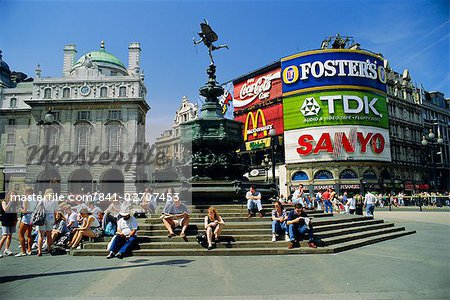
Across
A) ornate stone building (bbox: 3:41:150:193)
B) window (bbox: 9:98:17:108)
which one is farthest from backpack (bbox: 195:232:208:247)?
window (bbox: 9:98:17:108)

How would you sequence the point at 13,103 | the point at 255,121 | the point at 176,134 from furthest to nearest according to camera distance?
the point at 176,134 < the point at 13,103 < the point at 255,121

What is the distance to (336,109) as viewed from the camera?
4369 centimetres

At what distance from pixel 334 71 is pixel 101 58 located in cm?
4054

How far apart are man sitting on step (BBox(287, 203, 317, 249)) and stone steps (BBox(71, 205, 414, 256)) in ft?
0.59

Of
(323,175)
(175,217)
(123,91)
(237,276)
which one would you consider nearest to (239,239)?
(175,217)

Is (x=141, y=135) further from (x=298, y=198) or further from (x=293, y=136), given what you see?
(x=298, y=198)

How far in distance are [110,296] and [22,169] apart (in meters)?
57.6

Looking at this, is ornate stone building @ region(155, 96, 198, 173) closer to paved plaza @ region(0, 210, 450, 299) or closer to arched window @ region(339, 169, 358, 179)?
arched window @ region(339, 169, 358, 179)

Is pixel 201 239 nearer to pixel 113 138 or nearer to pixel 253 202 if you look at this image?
pixel 253 202

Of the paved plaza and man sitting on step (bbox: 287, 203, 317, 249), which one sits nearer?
the paved plaza

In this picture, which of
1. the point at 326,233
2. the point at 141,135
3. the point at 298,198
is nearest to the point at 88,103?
the point at 141,135

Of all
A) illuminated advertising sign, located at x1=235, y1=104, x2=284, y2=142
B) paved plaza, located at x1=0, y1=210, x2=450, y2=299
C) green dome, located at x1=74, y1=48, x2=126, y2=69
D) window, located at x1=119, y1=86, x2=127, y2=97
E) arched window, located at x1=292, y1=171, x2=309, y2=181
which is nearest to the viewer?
paved plaza, located at x1=0, y1=210, x2=450, y2=299

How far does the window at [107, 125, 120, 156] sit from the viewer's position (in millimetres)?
49750

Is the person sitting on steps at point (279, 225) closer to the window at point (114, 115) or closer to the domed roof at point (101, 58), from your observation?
the window at point (114, 115)
